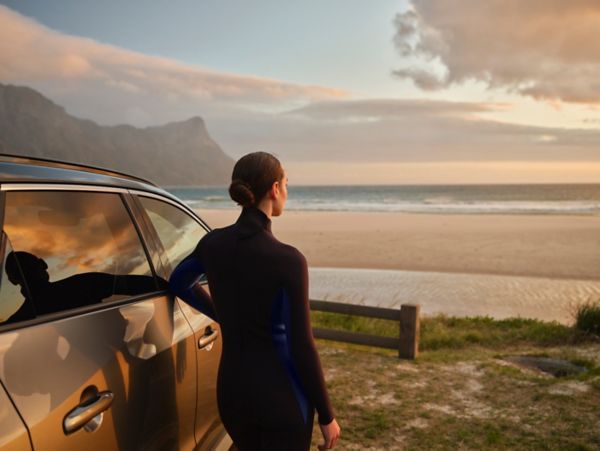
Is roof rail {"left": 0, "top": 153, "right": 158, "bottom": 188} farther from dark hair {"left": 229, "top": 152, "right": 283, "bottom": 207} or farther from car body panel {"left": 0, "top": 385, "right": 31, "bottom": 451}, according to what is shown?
car body panel {"left": 0, "top": 385, "right": 31, "bottom": 451}

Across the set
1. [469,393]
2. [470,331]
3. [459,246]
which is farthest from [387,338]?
[459,246]

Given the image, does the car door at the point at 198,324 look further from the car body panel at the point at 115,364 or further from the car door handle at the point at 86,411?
the car door handle at the point at 86,411

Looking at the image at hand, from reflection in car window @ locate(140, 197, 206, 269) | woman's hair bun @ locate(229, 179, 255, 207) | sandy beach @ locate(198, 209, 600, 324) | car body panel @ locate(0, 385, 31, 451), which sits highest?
woman's hair bun @ locate(229, 179, 255, 207)

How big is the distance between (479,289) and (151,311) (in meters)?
13.6

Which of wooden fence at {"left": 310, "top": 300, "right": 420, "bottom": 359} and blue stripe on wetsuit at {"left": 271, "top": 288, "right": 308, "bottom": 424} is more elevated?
blue stripe on wetsuit at {"left": 271, "top": 288, "right": 308, "bottom": 424}

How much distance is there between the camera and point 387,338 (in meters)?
7.35

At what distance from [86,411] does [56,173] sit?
89 cm

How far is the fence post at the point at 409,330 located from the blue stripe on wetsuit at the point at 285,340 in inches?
199

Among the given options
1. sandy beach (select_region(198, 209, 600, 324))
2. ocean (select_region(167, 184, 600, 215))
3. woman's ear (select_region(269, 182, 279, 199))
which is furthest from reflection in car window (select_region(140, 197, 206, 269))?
ocean (select_region(167, 184, 600, 215))

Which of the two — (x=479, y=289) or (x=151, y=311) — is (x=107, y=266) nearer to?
(x=151, y=311)

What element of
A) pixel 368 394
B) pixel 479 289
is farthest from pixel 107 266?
pixel 479 289

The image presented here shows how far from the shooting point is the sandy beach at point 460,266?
13.0m

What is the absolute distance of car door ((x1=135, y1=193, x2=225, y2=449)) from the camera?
2.67 m

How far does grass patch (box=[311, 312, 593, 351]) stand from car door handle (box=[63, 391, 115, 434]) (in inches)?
289
